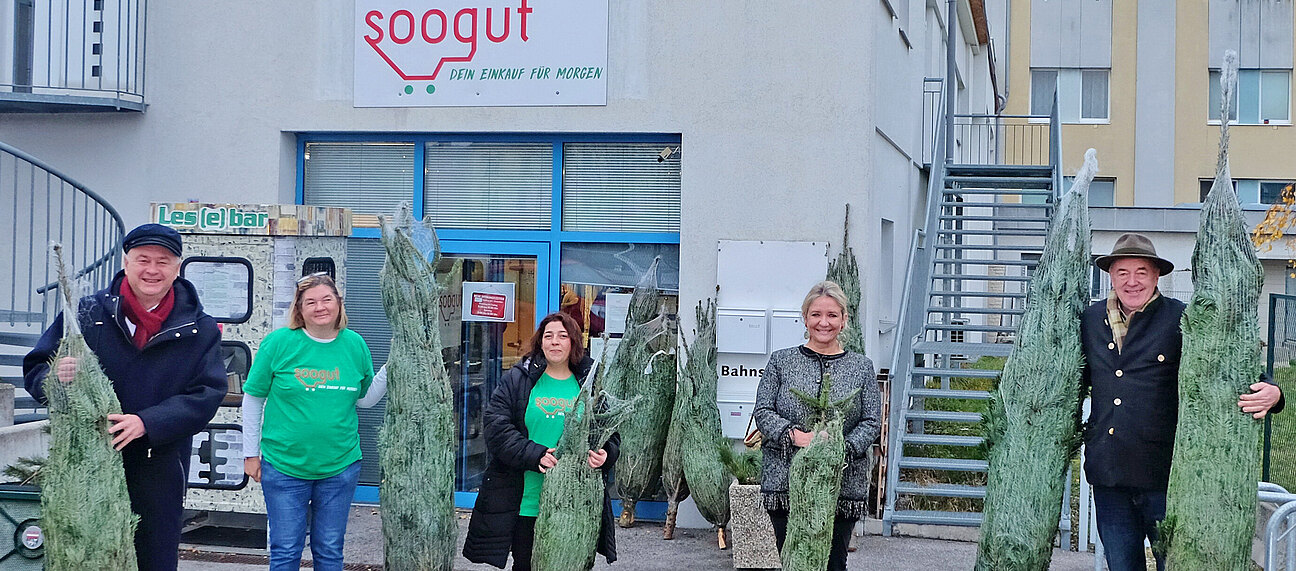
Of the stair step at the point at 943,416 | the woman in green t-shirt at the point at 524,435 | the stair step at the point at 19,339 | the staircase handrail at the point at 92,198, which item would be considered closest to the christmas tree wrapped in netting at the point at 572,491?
the woman in green t-shirt at the point at 524,435

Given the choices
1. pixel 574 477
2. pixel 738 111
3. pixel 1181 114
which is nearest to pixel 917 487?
pixel 738 111

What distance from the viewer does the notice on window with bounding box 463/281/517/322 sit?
8148 millimetres

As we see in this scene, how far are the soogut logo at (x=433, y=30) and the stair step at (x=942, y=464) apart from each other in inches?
147

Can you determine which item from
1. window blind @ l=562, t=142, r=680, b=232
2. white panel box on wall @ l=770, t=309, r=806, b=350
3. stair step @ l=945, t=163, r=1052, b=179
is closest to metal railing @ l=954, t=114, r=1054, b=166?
stair step @ l=945, t=163, r=1052, b=179

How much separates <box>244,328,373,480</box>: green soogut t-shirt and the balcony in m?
4.06

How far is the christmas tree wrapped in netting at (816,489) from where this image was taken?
4.20 meters

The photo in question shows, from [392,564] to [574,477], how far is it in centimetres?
105

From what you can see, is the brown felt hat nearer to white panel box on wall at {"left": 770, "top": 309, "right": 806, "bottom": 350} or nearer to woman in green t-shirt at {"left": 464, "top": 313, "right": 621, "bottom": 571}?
woman in green t-shirt at {"left": 464, "top": 313, "right": 621, "bottom": 571}

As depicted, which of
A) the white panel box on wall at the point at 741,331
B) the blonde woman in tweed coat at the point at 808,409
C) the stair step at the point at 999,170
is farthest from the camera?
the stair step at the point at 999,170

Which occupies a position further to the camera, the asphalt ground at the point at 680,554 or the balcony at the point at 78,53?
the balcony at the point at 78,53

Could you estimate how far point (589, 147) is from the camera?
810cm

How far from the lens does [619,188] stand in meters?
8.06

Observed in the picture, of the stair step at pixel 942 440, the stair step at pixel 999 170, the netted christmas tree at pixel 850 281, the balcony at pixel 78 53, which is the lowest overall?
the stair step at pixel 942 440

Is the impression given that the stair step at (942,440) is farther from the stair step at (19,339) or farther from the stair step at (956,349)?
the stair step at (19,339)
